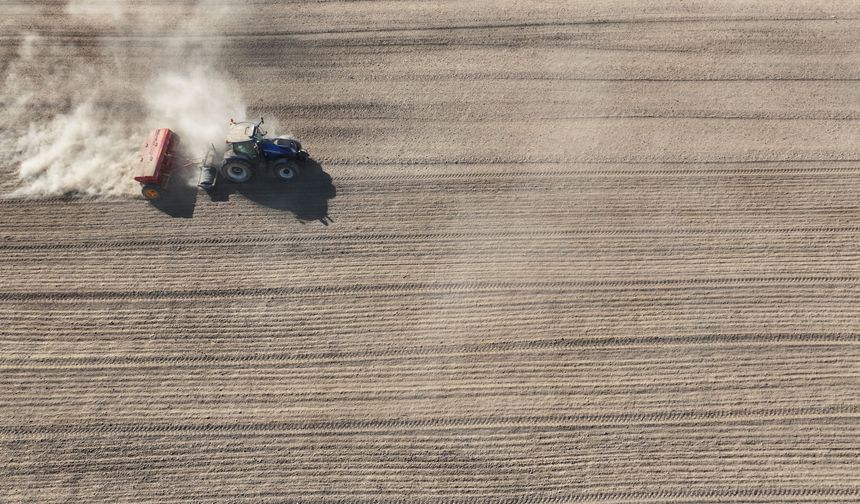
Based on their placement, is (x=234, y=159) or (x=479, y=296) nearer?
(x=479, y=296)

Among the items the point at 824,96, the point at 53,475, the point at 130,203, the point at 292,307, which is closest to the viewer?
the point at 53,475

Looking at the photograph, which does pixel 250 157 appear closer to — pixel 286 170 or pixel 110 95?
pixel 286 170

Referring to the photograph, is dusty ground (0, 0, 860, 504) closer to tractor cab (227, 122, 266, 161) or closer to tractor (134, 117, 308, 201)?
tractor (134, 117, 308, 201)

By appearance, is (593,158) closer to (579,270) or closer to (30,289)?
(579,270)

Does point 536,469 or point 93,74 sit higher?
point 93,74

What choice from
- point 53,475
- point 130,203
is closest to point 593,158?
point 130,203

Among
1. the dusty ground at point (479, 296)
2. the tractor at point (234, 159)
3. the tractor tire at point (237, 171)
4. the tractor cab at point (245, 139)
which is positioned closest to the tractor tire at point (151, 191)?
the tractor at point (234, 159)

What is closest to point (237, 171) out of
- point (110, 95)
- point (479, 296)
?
point (110, 95)
